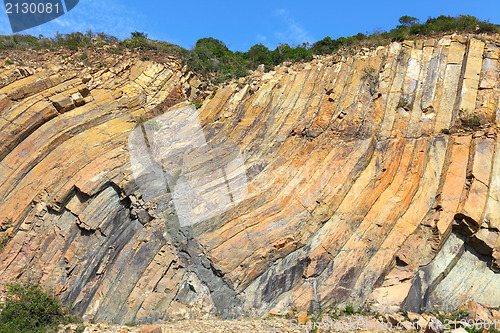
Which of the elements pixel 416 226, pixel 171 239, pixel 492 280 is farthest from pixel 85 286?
pixel 492 280

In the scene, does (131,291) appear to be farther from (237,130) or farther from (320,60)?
(320,60)

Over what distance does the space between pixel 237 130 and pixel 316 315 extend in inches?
322

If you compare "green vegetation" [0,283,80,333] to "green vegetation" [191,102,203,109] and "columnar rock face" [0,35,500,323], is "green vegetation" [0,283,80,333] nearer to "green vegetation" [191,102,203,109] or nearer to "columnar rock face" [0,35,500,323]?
"columnar rock face" [0,35,500,323]

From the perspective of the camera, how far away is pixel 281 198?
12461 millimetres

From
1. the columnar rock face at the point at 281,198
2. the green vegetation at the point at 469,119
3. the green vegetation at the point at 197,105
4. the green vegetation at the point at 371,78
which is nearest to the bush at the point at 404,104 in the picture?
the columnar rock face at the point at 281,198

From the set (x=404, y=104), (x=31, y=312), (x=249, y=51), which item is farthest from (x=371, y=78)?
(x=31, y=312)

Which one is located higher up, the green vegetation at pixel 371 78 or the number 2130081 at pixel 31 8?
the green vegetation at pixel 371 78

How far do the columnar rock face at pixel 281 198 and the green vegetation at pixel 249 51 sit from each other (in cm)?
266

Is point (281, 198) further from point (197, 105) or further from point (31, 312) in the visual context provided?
point (31, 312)

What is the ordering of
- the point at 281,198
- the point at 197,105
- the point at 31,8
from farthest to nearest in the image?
the point at 197,105 → the point at 31,8 → the point at 281,198

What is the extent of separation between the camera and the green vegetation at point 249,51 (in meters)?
17.7

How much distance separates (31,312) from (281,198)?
27.0ft

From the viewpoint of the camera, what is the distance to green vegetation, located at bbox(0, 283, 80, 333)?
9.70m

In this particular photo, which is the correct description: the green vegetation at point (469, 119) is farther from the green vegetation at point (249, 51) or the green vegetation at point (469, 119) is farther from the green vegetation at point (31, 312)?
the green vegetation at point (31, 312)
